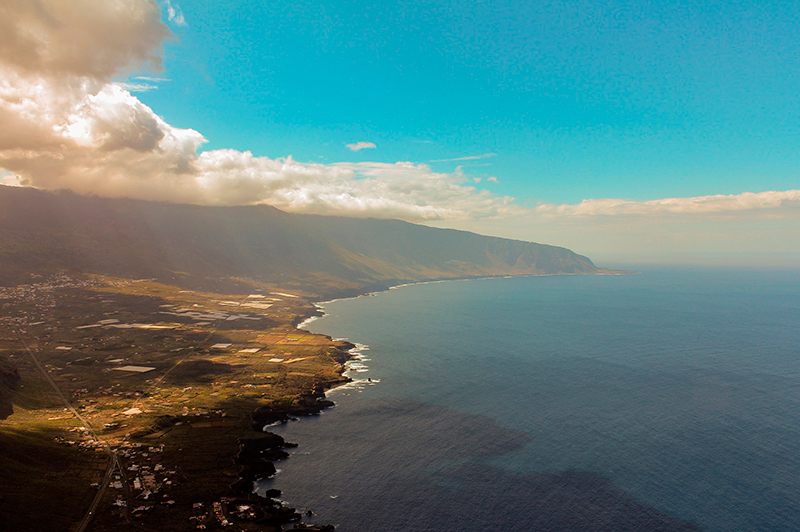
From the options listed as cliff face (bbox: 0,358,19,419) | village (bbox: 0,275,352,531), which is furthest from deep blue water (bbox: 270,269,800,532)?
cliff face (bbox: 0,358,19,419)

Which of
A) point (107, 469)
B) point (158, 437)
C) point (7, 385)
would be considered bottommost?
point (158, 437)

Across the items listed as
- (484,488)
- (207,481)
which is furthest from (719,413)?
(207,481)

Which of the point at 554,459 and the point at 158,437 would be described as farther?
the point at 158,437

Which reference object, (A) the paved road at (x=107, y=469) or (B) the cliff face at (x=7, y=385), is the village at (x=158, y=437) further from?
(B) the cliff face at (x=7, y=385)

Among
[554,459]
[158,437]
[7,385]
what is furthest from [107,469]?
[554,459]

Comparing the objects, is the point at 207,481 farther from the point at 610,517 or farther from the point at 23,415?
the point at 610,517

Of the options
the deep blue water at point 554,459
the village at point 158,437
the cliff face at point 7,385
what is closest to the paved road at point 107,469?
the village at point 158,437

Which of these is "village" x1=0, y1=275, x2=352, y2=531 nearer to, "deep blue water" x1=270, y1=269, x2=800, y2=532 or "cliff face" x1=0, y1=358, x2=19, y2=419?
"cliff face" x1=0, y1=358, x2=19, y2=419

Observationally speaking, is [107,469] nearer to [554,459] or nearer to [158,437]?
[158,437]
